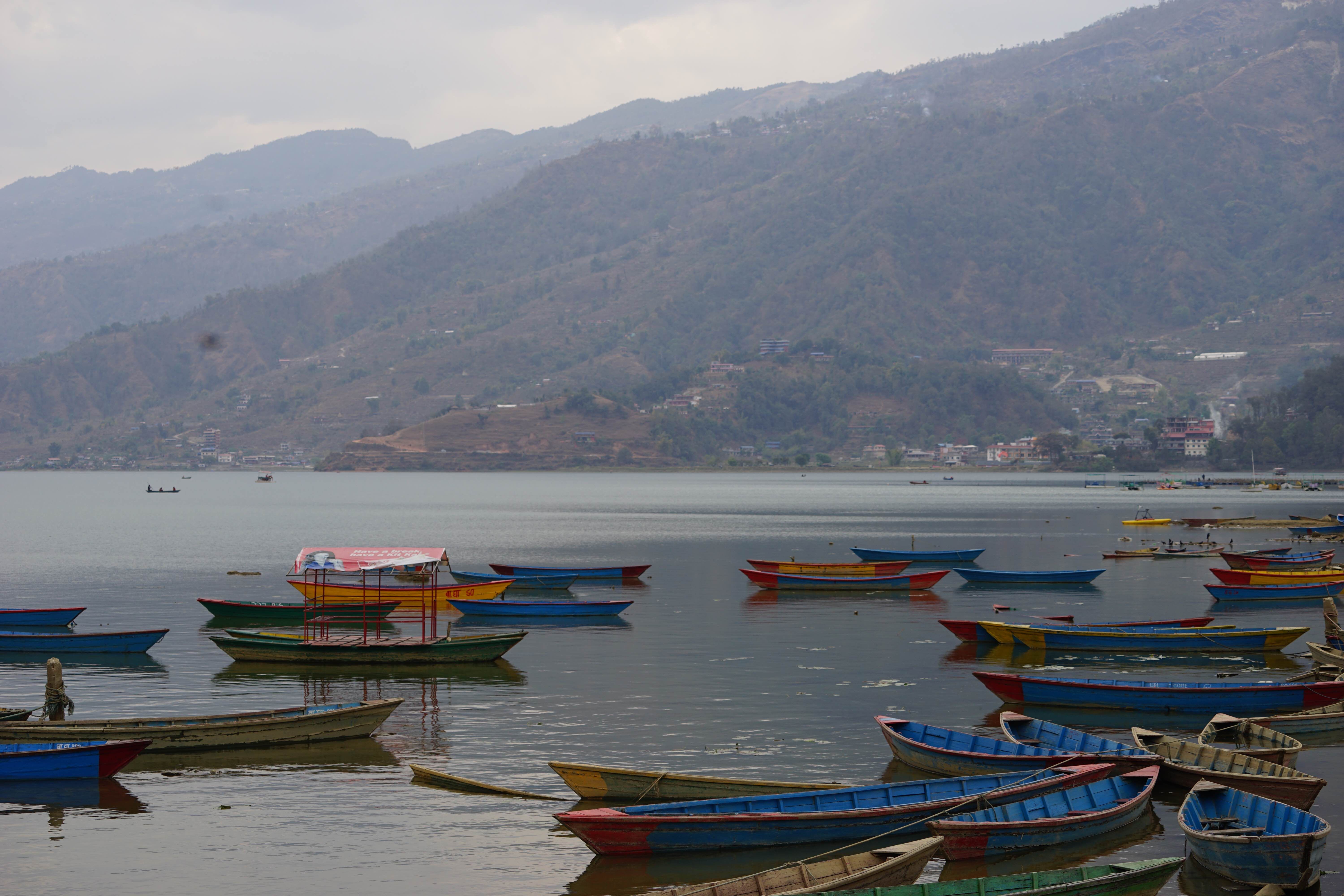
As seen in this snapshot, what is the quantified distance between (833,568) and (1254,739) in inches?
1725

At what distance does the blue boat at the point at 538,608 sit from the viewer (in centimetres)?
5547

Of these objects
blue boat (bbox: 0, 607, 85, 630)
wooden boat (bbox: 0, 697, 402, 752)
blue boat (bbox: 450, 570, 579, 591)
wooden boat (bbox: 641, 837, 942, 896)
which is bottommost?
blue boat (bbox: 450, 570, 579, 591)

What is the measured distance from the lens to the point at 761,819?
21.5 metres

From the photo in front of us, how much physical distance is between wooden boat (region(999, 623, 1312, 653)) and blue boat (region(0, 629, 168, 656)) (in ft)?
101

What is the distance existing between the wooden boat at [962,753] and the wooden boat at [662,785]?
9.80 feet

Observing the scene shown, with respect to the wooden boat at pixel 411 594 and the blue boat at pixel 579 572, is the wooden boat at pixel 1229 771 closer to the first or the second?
the wooden boat at pixel 411 594

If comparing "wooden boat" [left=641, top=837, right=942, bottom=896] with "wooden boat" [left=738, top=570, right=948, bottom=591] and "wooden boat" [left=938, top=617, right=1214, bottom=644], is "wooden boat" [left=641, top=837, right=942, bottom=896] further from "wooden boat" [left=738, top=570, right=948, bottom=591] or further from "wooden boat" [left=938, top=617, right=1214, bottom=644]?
"wooden boat" [left=738, top=570, right=948, bottom=591]

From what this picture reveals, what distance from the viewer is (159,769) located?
2886cm

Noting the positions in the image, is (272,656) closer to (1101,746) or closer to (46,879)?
(46,879)

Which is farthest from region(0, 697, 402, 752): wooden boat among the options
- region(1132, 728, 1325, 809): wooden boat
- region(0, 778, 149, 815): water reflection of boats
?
region(1132, 728, 1325, 809): wooden boat

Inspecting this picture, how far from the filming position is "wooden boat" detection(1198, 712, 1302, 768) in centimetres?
2562

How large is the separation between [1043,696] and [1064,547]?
71.6 meters

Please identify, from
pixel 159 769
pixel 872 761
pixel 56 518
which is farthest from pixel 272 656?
pixel 56 518

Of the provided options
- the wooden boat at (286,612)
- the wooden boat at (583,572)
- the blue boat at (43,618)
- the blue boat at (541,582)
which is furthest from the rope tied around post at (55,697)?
the wooden boat at (583,572)
